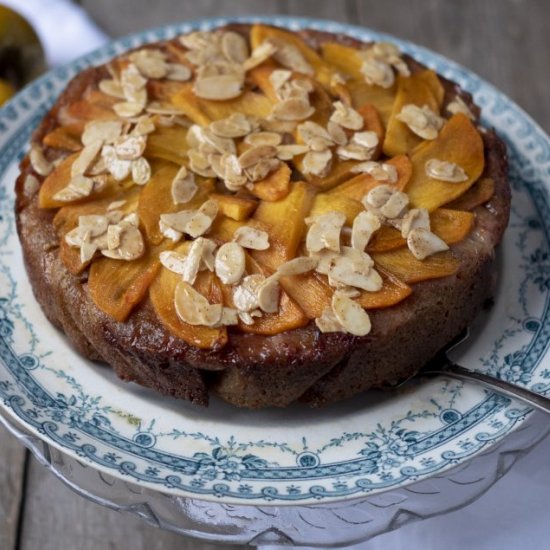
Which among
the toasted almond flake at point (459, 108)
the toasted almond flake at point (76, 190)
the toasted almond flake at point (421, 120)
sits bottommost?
the toasted almond flake at point (459, 108)

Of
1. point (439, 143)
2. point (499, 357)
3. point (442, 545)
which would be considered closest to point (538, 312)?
point (499, 357)

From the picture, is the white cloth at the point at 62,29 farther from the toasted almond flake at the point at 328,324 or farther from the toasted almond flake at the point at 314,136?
the toasted almond flake at the point at 328,324

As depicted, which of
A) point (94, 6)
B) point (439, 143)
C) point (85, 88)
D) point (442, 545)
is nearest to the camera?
point (442, 545)

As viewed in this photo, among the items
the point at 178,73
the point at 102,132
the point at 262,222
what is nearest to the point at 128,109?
the point at 102,132

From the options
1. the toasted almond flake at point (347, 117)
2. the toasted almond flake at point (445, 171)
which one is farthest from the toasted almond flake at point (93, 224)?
the toasted almond flake at point (445, 171)

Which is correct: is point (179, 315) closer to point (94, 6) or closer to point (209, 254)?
point (209, 254)

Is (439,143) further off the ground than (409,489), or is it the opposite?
(439,143)
